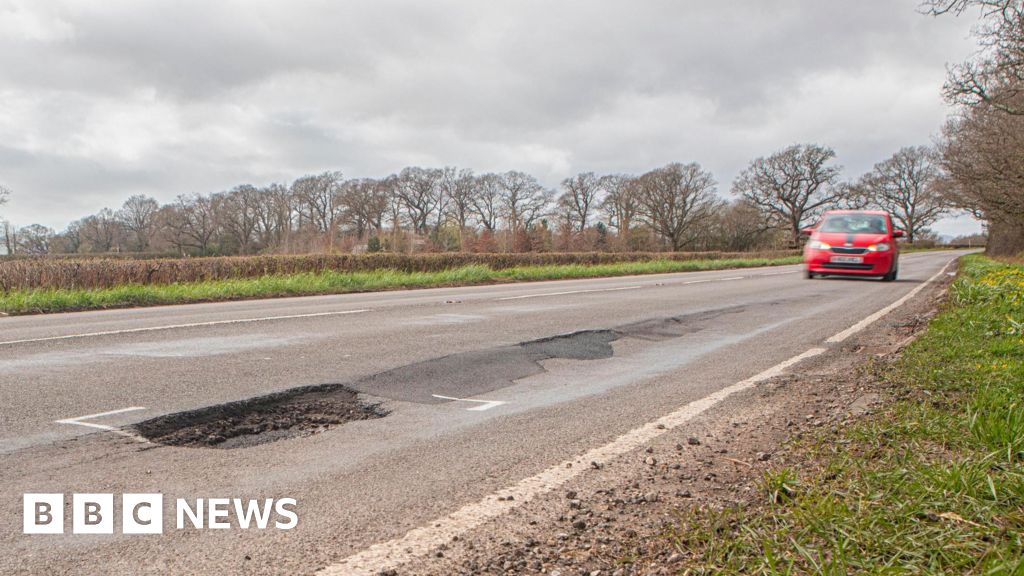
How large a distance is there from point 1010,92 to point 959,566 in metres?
25.9

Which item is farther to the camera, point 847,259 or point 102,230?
point 102,230

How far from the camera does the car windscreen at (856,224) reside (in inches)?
686

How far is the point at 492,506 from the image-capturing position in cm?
266

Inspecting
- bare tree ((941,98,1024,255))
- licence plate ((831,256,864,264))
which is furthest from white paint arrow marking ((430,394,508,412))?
bare tree ((941,98,1024,255))

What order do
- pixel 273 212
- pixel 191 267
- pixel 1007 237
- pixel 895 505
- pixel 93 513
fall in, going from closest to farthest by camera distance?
1. pixel 895 505
2. pixel 93 513
3. pixel 191 267
4. pixel 1007 237
5. pixel 273 212

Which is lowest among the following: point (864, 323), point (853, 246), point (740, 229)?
point (864, 323)

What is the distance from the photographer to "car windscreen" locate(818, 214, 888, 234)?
17422 millimetres

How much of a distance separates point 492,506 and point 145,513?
1355 millimetres

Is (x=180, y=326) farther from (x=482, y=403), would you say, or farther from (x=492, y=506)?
(x=492, y=506)

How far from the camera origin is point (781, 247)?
213ft

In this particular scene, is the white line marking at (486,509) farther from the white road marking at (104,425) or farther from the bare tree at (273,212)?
the bare tree at (273,212)

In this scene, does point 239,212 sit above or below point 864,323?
above

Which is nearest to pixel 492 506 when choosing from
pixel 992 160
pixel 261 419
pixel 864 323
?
pixel 261 419

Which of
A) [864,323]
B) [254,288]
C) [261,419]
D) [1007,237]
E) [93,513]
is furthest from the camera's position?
[1007,237]
